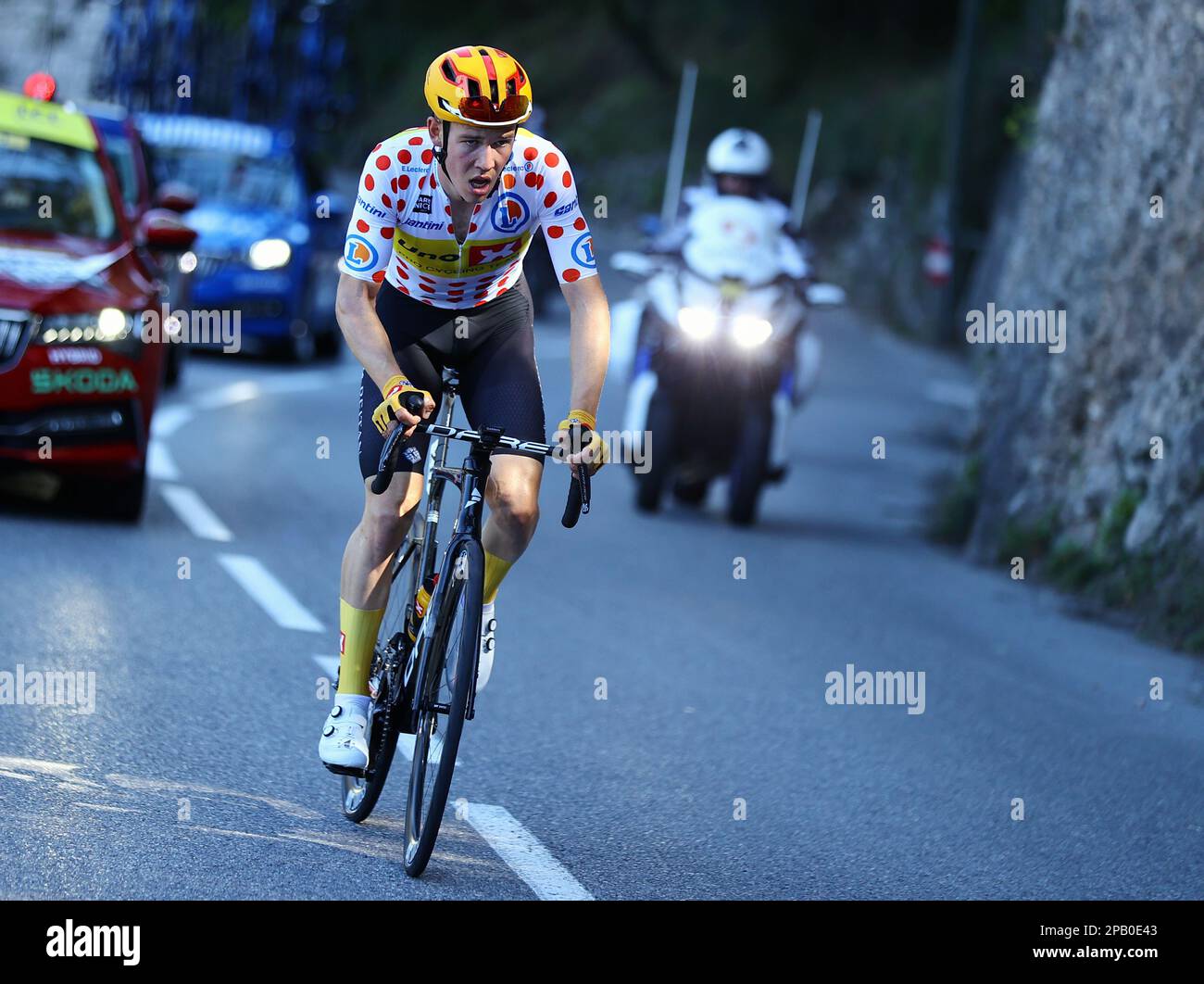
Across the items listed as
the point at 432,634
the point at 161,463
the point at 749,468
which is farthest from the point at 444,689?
the point at 749,468

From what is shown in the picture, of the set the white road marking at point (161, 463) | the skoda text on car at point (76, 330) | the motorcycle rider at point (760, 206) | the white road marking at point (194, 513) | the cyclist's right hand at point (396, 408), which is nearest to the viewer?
the cyclist's right hand at point (396, 408)

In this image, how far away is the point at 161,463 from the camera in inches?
527

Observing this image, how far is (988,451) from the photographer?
46.6ft

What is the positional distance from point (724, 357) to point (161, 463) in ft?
11.1

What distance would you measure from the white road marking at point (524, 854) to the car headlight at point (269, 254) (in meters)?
13.2

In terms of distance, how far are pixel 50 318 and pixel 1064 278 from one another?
6.23 meters

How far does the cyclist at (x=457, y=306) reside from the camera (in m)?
5.70

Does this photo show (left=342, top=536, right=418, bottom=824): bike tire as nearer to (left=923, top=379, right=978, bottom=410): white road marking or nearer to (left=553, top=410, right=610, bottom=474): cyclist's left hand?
(left=553, top=410, right=610, bottom=474): cyclist's left hand

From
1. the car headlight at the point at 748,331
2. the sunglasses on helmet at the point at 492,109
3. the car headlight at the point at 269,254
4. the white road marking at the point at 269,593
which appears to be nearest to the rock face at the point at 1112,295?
the car headlight at the point at 748,331

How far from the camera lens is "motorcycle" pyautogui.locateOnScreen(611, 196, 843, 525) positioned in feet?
45.1

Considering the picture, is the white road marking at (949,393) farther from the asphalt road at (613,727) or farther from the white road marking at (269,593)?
the white road marking at (269,593)
